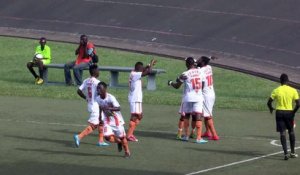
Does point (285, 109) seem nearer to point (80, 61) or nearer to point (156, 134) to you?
point (156, 134)

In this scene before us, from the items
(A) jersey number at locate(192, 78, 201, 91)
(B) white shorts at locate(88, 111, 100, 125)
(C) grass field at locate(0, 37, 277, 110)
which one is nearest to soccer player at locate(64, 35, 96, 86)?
(C) grass field at locate(0, 37, 277, 110)

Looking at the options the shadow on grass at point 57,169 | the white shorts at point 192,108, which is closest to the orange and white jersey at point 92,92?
the white shorts at point 192,108

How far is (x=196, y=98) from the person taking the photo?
20875 millimetres

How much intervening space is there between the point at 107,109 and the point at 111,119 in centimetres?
23

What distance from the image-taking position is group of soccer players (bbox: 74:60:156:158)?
742 inches

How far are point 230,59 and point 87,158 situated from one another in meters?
18.2

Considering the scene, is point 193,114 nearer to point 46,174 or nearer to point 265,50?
point 46,174

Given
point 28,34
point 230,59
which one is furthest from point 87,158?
point 28,34

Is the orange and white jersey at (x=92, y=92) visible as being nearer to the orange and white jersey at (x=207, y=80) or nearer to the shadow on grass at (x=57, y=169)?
the shadow on grass at (x=57, y=169)

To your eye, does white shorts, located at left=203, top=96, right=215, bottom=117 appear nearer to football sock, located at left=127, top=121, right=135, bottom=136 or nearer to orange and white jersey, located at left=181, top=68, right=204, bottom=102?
orange and white jersey, located at left=181, top=68, right=204, bottom=102

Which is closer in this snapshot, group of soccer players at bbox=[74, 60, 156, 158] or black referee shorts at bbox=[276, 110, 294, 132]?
black referee shorts at bbox=[276, 110, 294, 132]

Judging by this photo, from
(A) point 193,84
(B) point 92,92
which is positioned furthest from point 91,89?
(A) point 193,84

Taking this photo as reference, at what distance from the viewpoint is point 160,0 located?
43.6m

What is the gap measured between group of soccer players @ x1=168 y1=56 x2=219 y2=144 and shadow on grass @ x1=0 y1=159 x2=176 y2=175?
12.2ft
